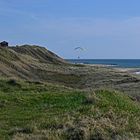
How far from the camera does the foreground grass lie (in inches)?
627

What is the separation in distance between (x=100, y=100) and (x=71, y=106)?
1524 mm

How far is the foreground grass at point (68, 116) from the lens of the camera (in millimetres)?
15920

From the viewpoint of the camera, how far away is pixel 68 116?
18.7m

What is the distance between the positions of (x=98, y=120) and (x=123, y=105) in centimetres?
570

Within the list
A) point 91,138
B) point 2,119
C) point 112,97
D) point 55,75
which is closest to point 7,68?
point 55,75

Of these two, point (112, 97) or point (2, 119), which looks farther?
point (112, 97)

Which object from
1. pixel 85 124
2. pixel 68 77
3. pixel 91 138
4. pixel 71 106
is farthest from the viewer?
pixel 68 77

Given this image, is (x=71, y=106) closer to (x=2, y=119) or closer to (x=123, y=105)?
(x=123, y=105)

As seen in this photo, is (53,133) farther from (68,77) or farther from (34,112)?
(68,77)

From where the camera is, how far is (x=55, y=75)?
62.8m

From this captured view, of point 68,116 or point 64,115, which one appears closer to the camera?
point 68,116

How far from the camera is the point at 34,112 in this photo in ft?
67.2

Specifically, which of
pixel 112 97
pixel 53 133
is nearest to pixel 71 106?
pixel 112 97

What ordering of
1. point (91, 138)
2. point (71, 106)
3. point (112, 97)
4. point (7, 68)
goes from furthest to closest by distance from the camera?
point (7, 68)
point (112, 97)
point (71, 106)
point (91, 138)
